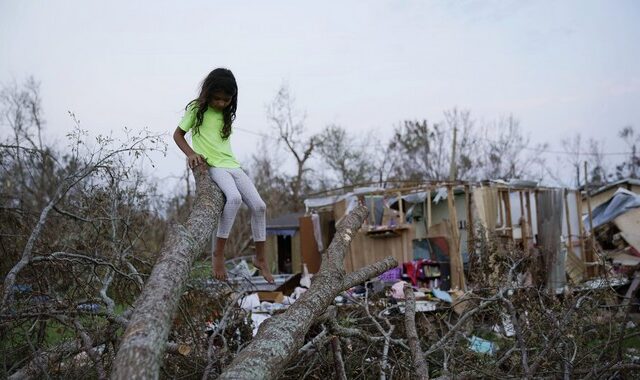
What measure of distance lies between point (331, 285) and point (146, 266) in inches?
116

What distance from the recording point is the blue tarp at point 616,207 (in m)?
15.6

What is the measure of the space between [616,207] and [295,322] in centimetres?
1522

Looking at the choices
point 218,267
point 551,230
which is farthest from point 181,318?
point 551,230

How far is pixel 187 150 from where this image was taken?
3.88m

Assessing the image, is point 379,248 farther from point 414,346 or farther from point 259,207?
point 259,207

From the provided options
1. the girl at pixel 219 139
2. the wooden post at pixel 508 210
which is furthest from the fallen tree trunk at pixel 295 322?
the wooden post at pixel 508 210

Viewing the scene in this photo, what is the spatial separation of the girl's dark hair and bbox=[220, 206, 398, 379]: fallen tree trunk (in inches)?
44.7

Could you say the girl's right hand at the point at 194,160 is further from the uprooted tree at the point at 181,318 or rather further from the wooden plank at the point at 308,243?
the wooden plank at the point at 308,243

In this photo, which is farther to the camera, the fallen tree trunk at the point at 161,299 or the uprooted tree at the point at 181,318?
the uprooted tree at the point at 181,318

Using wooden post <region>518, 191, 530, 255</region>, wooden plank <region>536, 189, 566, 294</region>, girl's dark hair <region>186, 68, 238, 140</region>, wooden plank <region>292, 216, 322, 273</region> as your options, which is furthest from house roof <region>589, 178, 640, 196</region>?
girl's dark hair <region>186, 68, 238, 140</region>

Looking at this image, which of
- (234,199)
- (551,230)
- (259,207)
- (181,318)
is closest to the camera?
(234,199)

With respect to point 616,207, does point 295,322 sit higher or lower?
lower

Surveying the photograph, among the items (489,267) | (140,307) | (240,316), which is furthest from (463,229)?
(140,307)

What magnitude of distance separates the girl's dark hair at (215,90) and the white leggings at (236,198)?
33cm
